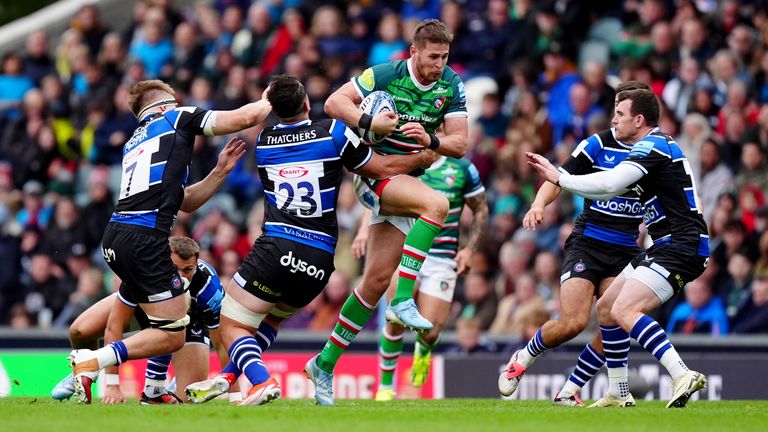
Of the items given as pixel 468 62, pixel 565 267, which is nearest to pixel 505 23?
pixel 468 62

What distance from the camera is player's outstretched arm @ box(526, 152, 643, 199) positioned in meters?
10.3

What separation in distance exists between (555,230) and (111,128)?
8083 millimetres

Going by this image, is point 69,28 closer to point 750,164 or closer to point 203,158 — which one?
point 203,158

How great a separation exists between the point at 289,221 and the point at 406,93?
4.80 feet

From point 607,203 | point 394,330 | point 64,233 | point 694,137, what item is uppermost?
point 694,137

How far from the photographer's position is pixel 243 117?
33.8 ft

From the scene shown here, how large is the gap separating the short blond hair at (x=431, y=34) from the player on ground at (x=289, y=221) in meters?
0.96

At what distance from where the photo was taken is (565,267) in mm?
11500

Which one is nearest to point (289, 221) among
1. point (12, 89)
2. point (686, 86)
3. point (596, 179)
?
point (596, 179)

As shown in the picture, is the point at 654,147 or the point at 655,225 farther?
the point at 655,225

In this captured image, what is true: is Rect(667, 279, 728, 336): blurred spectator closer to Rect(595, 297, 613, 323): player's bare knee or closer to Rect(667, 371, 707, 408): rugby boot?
Rect(595, 297, 613, 323): player's bare knee

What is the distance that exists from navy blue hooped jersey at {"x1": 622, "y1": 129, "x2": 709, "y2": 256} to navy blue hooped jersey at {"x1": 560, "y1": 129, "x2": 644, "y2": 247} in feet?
1.84

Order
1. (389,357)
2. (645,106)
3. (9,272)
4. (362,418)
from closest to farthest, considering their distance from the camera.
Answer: (362,418)
(645,106)
(389,357)
(9,272)

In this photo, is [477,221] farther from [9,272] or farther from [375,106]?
[9,272]
